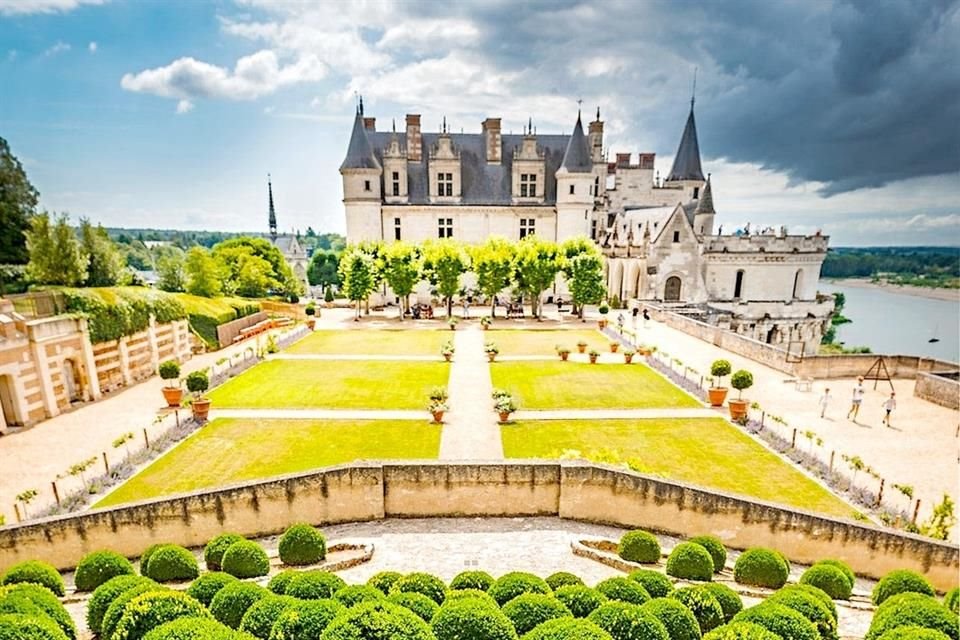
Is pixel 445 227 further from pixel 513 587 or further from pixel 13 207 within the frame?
pixel 513 587

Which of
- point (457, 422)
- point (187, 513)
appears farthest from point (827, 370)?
point (187, 513)

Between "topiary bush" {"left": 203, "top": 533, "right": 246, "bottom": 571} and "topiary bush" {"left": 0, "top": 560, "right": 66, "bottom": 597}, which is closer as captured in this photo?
"topiary bush" {"left": 0, "top": 560, "right": 66, "bottom": 597}

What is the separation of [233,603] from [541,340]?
984 inches

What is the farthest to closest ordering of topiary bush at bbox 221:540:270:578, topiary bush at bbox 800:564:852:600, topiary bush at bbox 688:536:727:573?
topiary bush at bbox 688:536:727:573 → topiary bush at bbox 221:540:270:578 → topiary bush at bbox 800:564:852:600

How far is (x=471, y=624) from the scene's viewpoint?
250 inches

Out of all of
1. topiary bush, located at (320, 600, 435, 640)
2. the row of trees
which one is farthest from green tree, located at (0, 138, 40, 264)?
topiary bush, located at (320, 600, 435, 640)

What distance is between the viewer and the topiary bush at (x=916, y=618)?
6762 mm

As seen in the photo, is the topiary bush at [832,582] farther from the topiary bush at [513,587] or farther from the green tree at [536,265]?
the green tree at [536,265]

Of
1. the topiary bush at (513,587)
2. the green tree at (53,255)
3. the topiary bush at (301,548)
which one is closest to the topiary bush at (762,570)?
the topiary bush at (513,587)

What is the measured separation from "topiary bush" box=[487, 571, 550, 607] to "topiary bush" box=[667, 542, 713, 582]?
3.16m

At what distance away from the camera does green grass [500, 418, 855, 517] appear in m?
13.0

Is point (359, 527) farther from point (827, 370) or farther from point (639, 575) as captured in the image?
point (827, 370)

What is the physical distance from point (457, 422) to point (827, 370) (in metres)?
17.6

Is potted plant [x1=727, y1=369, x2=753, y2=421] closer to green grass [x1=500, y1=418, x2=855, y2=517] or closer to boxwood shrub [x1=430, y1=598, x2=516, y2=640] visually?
green grass [x1=500, y1=418, x2=855, y2=517]
